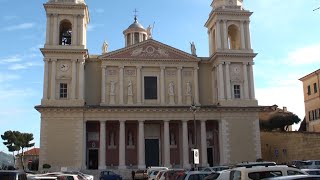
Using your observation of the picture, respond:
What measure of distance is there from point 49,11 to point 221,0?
21.3 metres

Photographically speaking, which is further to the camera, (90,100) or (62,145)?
(90,100)

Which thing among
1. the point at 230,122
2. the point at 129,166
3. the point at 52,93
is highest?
the point at 52,93

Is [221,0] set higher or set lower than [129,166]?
higher

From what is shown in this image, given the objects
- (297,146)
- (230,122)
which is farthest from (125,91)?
(297,146)

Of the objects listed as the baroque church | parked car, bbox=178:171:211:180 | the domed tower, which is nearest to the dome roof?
the domed tower

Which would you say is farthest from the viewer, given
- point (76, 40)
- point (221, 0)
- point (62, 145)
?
point (221, 0)

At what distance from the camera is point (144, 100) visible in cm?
5184

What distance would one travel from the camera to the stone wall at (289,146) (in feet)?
152

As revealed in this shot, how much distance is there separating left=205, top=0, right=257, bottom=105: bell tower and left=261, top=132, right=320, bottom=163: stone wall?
19.3 ft

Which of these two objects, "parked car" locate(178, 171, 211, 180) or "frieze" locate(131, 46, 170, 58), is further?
"frieze" locate(131, 46, 170, 58)

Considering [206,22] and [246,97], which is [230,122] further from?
[206,22]

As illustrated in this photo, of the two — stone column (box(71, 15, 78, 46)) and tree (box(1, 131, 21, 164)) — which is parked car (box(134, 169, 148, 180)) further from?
tree (box(1, 131, 21, 164))

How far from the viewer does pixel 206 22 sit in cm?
5844

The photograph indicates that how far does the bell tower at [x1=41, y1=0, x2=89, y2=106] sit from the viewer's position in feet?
162
